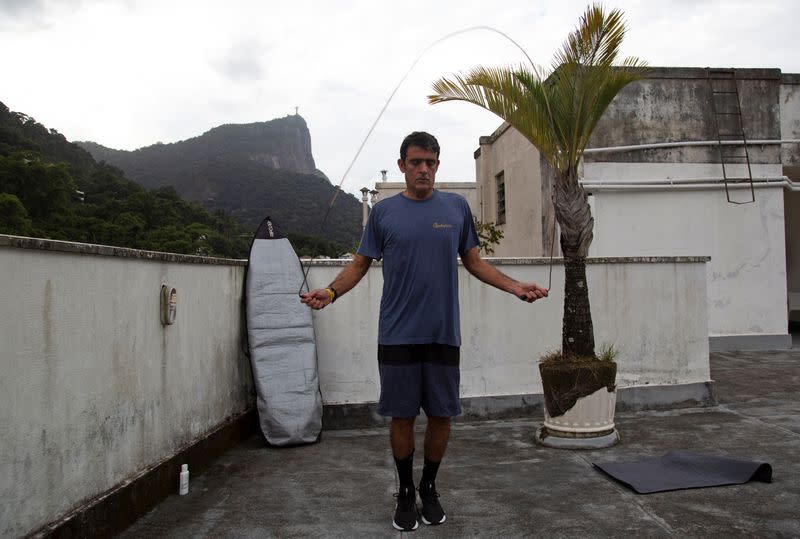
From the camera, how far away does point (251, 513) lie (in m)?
3.47

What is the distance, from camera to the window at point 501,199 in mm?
14539

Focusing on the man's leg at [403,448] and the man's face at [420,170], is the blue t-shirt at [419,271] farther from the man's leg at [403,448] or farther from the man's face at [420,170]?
the man's leg at [403,448]

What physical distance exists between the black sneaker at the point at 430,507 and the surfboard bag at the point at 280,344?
6.50 feet

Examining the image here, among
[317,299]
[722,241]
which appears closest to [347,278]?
[317,299]

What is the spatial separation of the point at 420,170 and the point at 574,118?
2.43m

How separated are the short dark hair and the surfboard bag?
2.39 meters

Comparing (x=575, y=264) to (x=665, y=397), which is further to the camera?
(x=665, y=397)

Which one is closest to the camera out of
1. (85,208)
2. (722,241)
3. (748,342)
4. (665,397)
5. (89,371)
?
(89,371)

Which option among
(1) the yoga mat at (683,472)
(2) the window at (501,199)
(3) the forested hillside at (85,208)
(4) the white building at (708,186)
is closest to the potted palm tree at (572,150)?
(1) the yoga mat at (683,472)

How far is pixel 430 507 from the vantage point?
3215 mm

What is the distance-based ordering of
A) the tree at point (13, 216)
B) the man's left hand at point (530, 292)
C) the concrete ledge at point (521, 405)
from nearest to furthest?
the man's left hand at point (530, 292) < the concrete ledge at point (521, 405) < the tree at point (13, 216)

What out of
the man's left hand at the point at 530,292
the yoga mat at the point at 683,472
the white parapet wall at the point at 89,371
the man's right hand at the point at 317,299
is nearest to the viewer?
the white parapet wall at the point at 89,371

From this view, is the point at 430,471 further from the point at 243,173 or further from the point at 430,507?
the point at 243,173

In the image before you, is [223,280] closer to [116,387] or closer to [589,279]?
[116,387]
